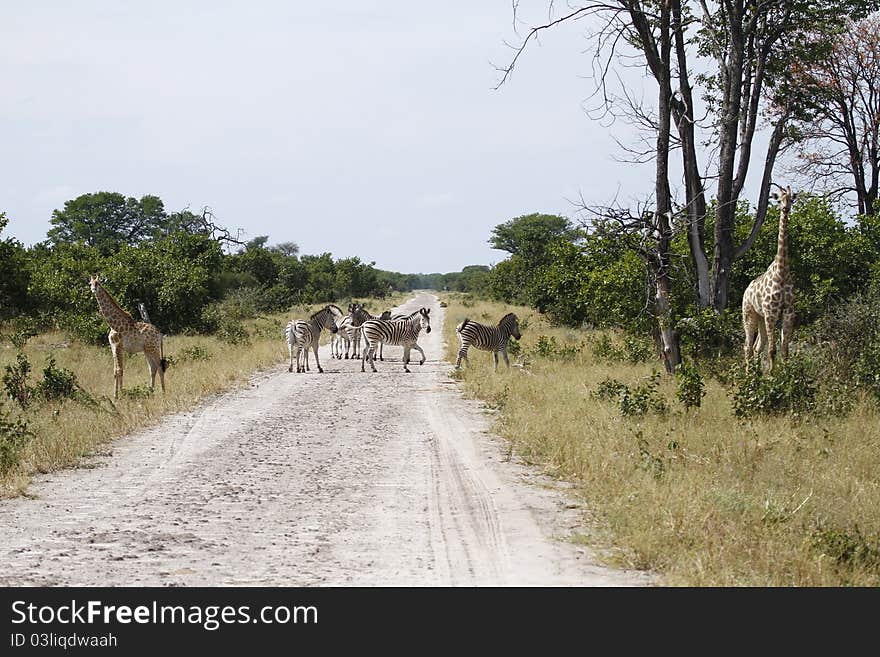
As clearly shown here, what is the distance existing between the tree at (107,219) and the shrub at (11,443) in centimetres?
6513

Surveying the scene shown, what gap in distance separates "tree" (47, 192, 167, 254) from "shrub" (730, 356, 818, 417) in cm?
6712

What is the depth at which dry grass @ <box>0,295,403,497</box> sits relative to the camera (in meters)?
9.40

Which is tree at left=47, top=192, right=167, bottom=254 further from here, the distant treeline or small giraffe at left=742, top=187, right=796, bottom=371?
small giraffe at left=742, top=187, right=796, bottom=371

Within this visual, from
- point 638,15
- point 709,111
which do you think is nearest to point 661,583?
point 638,15

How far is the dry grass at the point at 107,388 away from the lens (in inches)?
370

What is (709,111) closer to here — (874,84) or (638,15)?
(638,15)

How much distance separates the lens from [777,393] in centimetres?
1086

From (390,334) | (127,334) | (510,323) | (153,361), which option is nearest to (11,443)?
(127,334)

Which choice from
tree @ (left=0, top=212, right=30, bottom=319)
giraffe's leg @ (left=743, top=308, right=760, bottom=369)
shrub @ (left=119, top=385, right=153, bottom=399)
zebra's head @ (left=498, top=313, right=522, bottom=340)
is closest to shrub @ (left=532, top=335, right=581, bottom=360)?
zebra's head @ (left=498, top=313, right=522, bottom=340)

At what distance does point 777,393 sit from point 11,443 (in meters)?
8.72

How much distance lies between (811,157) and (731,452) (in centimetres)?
1860

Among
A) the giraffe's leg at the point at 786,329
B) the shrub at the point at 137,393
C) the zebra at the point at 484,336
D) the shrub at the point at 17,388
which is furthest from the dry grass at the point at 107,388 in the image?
the giraffe's leg at the point at 786,329

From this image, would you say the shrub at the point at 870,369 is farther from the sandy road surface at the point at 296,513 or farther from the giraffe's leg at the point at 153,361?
the giraffe's leg at the point at 153,361

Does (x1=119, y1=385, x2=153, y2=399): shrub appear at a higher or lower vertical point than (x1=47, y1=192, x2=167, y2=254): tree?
lower
